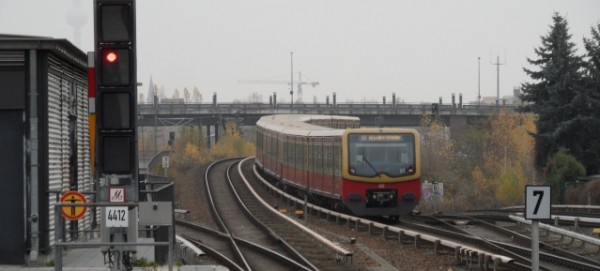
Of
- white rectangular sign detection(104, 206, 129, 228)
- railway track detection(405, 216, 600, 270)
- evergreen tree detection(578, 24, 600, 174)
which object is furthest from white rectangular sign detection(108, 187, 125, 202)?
evergreen tree detection(578, 24, 600, 174)

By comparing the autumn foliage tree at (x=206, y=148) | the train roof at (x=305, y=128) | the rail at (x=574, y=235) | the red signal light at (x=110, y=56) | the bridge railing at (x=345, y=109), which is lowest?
the autumn foliage tree at (x=206, y=148)

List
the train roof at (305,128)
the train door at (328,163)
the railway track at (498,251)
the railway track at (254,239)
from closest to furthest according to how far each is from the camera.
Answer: the railway track at (498,251), the railway track at (254,239), the train door at (328,163), the train roof at (305,128)

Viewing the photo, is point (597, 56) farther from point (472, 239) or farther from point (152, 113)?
point (152, 113)

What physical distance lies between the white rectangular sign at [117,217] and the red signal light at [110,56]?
1.85m

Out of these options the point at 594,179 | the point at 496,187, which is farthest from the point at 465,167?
the point at 594,179

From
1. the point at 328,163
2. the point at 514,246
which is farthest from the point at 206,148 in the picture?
the point at 514,246

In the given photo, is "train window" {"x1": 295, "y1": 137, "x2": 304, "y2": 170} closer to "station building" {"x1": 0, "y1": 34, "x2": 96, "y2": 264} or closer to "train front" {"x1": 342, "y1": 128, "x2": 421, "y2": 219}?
"train front" {"x1": 342, "y1": 128, "x2": 421, "y2": 219}

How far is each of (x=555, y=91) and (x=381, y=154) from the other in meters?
22.1

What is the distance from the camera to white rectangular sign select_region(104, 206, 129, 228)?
39.4 feet

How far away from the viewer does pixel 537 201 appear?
13.0m

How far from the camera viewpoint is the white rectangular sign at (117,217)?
12021mm

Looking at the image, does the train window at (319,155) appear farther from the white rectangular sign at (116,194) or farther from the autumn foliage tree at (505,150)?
the autumn foliage tree at (505,150)

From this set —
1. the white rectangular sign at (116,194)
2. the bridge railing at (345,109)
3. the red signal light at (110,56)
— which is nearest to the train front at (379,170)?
the white rectangular sign at (116,194)

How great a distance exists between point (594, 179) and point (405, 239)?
2126 cm
